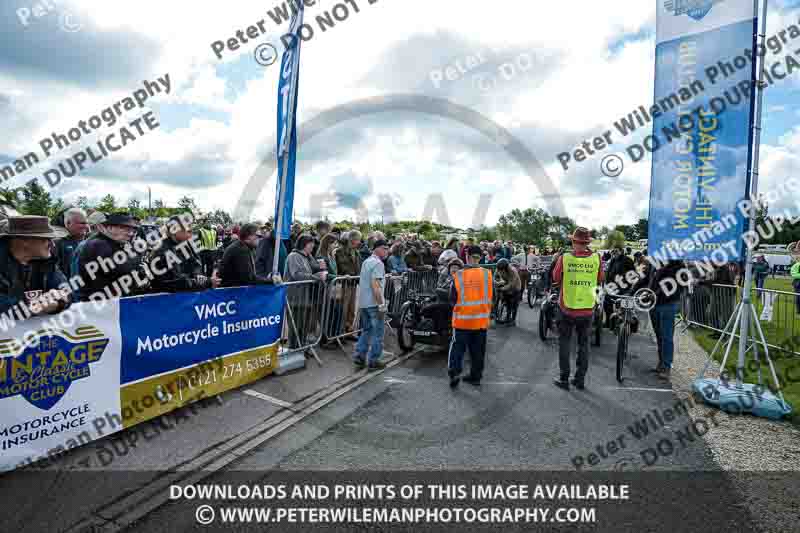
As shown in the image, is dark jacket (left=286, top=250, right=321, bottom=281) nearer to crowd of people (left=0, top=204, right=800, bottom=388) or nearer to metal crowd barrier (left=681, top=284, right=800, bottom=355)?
crowd of people (left=0, top=204, right=800, bottom=388)

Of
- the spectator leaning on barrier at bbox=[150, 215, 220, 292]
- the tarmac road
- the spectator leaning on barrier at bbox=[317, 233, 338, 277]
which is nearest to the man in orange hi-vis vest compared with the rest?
the tarmac road

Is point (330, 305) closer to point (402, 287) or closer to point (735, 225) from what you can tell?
point (402, 287)

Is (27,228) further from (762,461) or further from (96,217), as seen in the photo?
(762,461)

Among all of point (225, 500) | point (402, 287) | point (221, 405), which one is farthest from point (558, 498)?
point (402, 287)

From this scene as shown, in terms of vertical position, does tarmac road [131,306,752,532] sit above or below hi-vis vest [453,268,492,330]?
below

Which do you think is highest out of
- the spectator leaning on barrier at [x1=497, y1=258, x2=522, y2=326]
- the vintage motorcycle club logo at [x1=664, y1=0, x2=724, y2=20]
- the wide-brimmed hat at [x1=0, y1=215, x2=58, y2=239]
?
the vintage motorcycle club logo at [x1=664, y1=0, x2=724, y2=20]

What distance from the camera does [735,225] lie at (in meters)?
5.84

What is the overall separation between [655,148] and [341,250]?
5216 millimetres

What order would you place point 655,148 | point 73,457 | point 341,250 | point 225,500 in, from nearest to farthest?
point 225,500
point 73,457
point 655,148
point 341,250

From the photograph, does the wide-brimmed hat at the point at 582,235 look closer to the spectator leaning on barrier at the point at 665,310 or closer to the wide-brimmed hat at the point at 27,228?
the spectator leaning on barrier at the point at 665,310

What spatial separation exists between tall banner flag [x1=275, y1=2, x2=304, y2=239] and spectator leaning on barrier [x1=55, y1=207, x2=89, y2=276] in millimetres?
2570

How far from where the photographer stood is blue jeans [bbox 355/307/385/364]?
23.4 feet

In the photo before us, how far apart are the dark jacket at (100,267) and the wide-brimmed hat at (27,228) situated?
578 millimetres

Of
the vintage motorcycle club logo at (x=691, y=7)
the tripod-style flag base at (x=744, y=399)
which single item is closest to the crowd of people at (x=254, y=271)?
the tripod-style flag base at (x=744, y=399)
